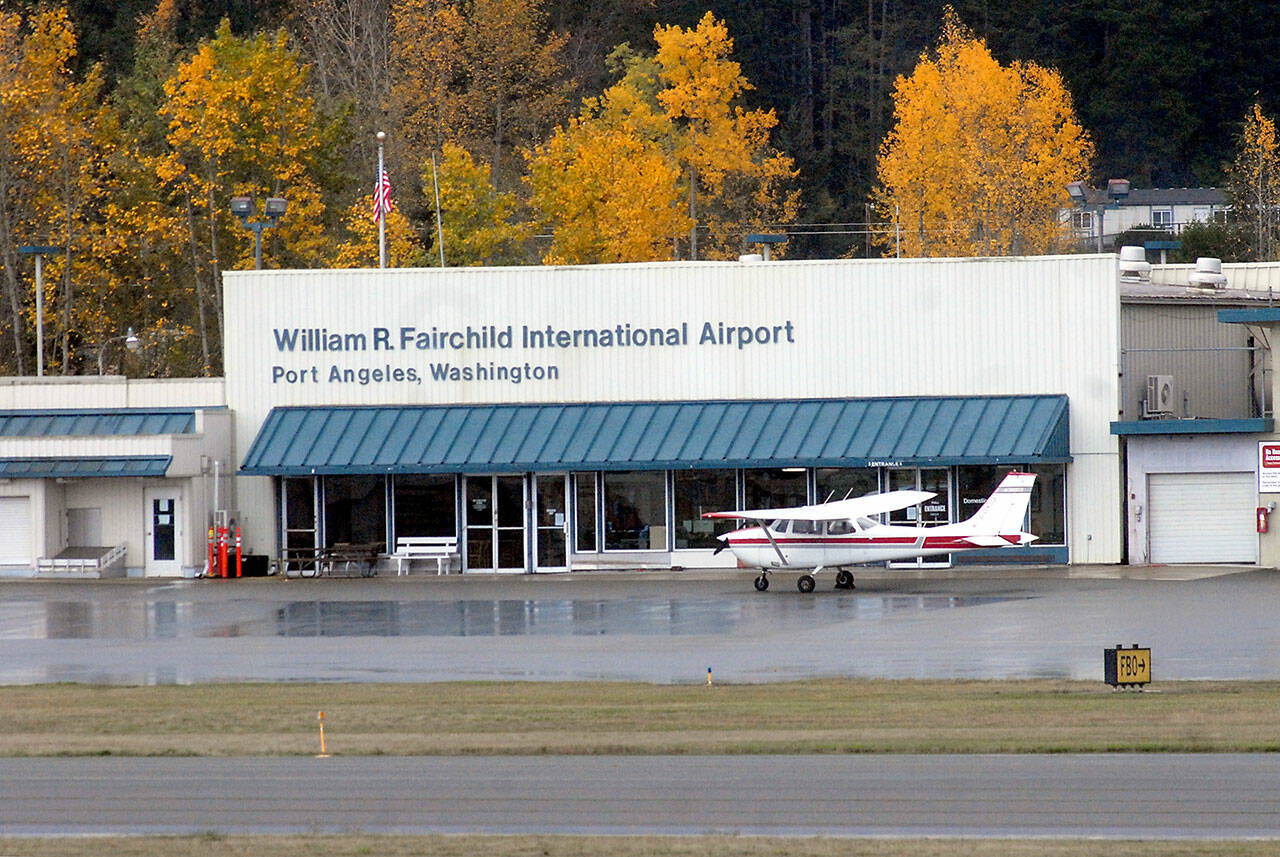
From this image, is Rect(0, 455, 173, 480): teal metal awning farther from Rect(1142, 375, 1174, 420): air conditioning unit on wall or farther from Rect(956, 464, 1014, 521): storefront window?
Rect(1142, 375, 1174, 420): air conditioning unit on wall

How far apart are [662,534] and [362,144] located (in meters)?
42.7

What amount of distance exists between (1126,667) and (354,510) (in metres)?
24.4

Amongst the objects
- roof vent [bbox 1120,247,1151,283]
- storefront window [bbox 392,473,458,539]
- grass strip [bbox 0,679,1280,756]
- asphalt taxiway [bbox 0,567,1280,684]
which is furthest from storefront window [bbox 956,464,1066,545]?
grass strip [bbox 0,679,1280,756]

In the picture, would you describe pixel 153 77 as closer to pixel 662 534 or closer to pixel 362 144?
pixel 362 144

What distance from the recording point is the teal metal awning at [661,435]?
3759cm

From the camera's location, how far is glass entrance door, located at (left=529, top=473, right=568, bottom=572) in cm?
3956

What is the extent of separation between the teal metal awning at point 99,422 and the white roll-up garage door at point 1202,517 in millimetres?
21956

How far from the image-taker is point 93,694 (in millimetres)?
21062

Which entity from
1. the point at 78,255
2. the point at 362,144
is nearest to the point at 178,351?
the point at 78,255

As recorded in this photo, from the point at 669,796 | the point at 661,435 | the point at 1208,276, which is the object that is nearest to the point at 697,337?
the point at 661,435

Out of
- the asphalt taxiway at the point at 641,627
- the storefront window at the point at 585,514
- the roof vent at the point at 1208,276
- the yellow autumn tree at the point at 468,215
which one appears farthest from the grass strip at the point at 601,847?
the yellow autumn tree at the point at 468,215

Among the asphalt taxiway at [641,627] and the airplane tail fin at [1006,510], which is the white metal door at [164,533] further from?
the airplane tail fin at [1006,510]

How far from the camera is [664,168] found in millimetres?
64250

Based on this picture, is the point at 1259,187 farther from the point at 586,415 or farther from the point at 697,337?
the point at 586,415
